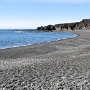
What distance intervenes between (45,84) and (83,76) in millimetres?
2983

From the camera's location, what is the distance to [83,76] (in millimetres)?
15375

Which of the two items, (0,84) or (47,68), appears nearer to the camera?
(0,84)

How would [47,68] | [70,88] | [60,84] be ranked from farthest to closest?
[47,68], [60,84], [70,88]

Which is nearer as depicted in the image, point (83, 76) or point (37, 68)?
point (83, 76)

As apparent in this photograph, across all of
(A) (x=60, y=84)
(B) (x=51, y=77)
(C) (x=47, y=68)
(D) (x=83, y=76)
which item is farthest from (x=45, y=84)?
(C) (x=47, y=68)

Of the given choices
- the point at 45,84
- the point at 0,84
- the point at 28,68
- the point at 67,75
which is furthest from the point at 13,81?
the point at 28,68

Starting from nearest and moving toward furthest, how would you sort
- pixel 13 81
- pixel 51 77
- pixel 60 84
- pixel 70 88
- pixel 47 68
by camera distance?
pixel 70 88 < pixel 60 84 < pixel 13 81 < pixel 51 77 < pixel 47 68

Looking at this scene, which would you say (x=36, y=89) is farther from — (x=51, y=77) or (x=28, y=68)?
(x=28, y=68)

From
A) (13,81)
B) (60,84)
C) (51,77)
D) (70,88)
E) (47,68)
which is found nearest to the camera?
(70,88)

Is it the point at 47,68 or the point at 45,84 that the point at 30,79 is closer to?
the point at 45,84

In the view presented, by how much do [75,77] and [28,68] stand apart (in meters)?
4.99

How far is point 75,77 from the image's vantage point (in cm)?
1513

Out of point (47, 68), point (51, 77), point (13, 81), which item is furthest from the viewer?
point (47, 68)

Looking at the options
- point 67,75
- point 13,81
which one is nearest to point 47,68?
point 67,75
